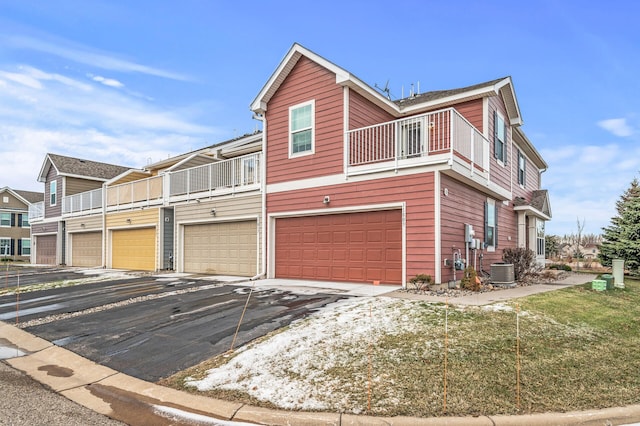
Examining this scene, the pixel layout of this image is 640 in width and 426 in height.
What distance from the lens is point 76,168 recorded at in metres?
27.7

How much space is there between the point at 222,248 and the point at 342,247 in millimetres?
5909

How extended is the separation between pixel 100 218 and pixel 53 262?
836 centimetres

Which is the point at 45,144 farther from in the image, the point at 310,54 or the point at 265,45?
the point at 310,54

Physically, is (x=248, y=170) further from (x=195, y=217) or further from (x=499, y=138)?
(x=499, y=138)

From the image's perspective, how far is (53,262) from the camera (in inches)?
1075

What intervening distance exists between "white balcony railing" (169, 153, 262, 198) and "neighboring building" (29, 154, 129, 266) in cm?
837

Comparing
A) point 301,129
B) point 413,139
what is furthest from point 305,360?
point 413,139

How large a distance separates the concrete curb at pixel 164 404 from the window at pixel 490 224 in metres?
10.3

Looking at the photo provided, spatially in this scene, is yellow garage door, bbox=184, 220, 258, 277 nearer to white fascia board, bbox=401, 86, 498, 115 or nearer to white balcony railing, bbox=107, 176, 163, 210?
white balcony railing, bbox=107, 176, 163, 210

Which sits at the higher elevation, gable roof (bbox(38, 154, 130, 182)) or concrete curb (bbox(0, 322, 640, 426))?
gable roof (bbox(38, 154, 130, 182))

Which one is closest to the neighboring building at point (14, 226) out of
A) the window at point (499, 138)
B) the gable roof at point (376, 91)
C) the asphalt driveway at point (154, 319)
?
the asphalt driveway at point (154, 319)

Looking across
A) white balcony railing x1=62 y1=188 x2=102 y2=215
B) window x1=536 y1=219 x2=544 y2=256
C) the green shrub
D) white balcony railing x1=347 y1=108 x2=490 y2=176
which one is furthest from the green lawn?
white balcony railing x1=62 y1=188 x2=102 y2=215

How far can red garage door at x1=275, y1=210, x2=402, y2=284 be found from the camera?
1083 cm

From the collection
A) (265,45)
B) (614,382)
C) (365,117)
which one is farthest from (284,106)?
(614,382)
